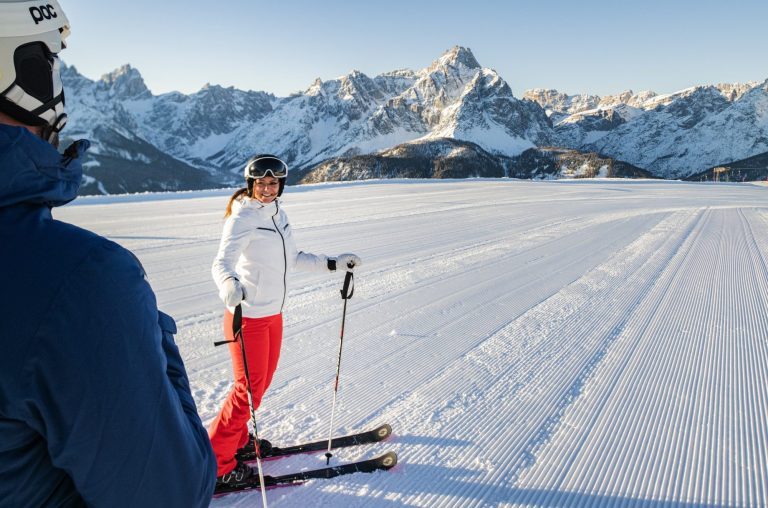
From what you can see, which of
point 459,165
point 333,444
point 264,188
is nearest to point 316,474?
point 333,444

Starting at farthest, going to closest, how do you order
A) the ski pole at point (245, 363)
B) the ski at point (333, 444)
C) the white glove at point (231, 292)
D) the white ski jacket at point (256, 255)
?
1. the ski at point (333, 444)
2. the white ski jacket at point (256, 255)
3. the white glove at point (231, 292)
4. the ski pole at point (245, 363)

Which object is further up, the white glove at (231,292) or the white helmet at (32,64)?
the white helmet at (32,64)

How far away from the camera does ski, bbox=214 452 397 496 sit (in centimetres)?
282

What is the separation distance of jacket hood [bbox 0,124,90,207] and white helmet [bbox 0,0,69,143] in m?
0.11

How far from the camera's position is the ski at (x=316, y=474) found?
9.27 ft

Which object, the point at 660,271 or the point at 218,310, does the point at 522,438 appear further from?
the point at 660,271

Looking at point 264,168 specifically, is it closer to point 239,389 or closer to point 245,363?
point 245,363

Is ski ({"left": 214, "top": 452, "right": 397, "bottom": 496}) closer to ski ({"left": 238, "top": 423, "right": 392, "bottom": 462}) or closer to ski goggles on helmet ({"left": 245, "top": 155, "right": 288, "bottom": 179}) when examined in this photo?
ski ({"left": 238, "top": 423, "right": 392, "bottom": 462})

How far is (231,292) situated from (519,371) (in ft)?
9.76

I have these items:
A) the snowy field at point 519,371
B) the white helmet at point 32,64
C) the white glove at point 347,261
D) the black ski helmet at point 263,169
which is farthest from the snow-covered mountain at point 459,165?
the white helmet at point 32,64

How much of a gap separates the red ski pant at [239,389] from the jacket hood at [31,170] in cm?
199

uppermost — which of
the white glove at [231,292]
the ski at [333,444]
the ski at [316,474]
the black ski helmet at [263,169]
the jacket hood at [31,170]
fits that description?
the black ski helmet at [263,169]

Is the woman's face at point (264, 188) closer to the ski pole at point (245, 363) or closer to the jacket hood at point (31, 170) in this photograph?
the ski pole at point (245, 363)

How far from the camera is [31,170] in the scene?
82 cm
